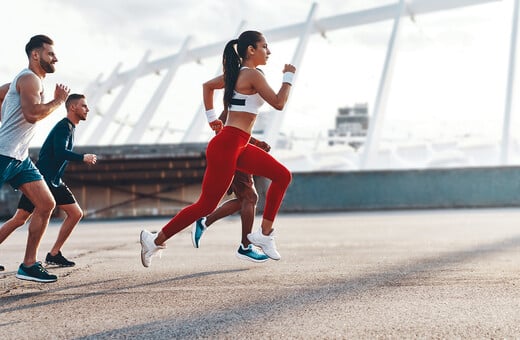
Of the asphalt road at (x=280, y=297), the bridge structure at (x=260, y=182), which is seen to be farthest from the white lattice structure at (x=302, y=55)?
the asphalt road at (x=280, y=297)

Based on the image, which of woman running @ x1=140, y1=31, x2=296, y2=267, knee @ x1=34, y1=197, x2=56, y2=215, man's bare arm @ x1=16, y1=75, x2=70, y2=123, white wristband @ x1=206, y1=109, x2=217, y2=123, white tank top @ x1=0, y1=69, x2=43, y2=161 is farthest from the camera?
white wristband @ x1=206, y1=109, x2=217, y2=123

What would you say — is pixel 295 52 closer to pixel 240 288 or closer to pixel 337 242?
pixel 337 242

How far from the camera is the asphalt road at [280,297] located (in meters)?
2.72

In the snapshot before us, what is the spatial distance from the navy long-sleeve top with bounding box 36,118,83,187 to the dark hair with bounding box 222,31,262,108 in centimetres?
148

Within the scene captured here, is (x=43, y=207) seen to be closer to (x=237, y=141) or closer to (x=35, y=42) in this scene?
(x=35, y=42)

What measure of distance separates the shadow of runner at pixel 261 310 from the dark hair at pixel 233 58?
1591mm

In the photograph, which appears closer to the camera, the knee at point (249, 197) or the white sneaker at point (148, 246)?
the white sneaker at point (148, 246)

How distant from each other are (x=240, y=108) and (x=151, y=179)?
51.6ft

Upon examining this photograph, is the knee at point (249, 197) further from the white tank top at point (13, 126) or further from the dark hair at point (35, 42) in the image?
the dark hair at point (35, 42)

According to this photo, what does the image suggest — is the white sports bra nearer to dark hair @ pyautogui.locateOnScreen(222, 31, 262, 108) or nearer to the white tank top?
dark hair @ pyautogui.locateOnScreen(222, 31, 262, 108)

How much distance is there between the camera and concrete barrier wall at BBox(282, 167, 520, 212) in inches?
737

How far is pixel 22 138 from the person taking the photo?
422 cm

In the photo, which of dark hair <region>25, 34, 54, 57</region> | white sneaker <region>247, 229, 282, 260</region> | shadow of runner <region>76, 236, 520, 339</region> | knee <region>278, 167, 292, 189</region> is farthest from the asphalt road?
dark hair <region>25, 34, 54, 57</region>

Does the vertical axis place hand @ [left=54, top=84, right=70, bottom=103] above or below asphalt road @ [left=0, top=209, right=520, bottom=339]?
above
